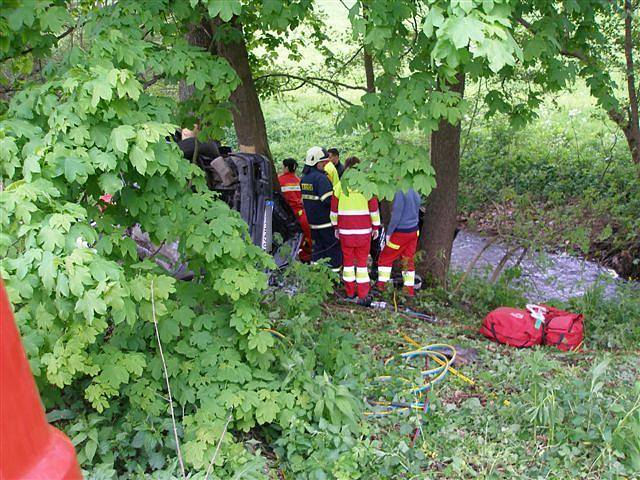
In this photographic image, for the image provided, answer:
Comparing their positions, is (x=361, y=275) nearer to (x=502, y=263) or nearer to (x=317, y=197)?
(x=317, y=197)

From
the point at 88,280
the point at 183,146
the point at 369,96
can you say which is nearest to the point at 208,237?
the point at 88,280

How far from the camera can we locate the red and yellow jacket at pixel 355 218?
8.54 m

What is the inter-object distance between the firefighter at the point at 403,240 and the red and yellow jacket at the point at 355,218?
0.89ft

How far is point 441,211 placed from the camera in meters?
9.35

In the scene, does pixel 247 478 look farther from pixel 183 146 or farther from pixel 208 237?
pixel 183 146

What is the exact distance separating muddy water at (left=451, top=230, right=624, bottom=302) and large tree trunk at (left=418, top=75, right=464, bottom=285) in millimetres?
697

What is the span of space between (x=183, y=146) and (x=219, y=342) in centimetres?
393

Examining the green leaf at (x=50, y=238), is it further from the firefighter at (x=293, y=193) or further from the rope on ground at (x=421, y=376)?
the firefighter at (x=293, y=193)

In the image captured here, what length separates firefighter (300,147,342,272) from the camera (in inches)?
367

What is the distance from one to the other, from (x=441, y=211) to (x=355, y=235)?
146cm

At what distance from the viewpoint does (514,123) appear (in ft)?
20.9

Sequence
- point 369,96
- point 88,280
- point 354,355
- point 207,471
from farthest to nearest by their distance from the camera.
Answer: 1. point 354,355
2. point 369,96
3. point 207,471
4. point 88,280

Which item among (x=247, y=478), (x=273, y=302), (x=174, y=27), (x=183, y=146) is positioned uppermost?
(x=174, y=27)

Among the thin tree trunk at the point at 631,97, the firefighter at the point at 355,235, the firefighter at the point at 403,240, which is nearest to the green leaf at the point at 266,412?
the firefighter at the point at 355,235
